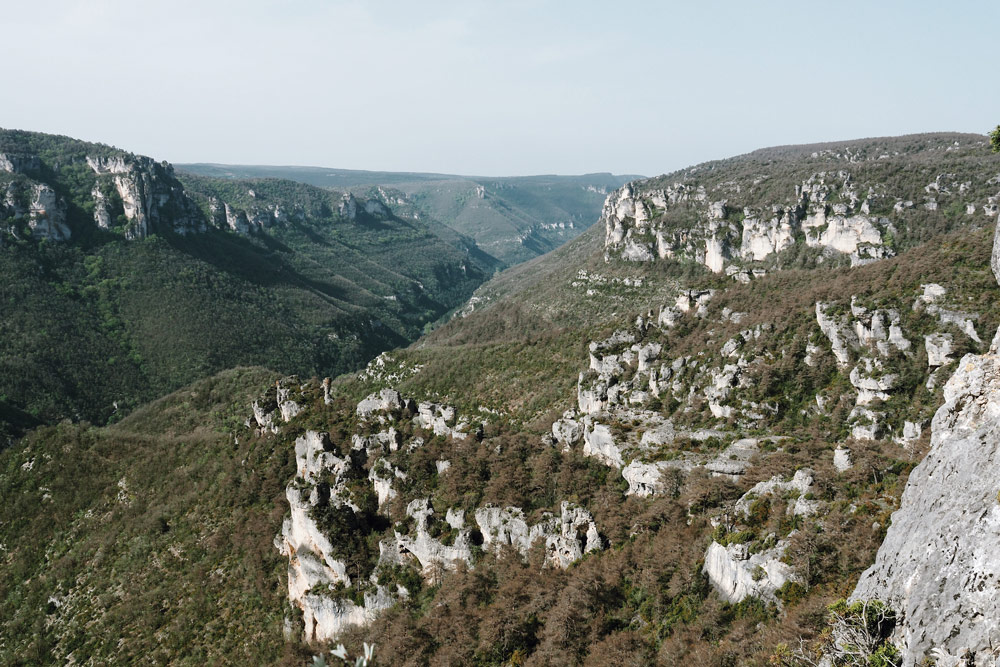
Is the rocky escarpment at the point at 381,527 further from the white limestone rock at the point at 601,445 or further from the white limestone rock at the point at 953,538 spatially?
the white limestone rock at the point at 953,538

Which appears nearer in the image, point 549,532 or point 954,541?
point 954,541

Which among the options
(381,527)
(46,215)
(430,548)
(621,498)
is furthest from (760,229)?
(46,215)

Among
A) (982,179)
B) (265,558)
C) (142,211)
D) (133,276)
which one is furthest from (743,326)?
(142,211)

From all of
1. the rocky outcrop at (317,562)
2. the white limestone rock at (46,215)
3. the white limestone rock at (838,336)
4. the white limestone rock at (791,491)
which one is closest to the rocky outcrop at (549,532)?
the rocky outcrop at (317,562)

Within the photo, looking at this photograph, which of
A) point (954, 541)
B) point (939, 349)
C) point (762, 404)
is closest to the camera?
point (954, 541)

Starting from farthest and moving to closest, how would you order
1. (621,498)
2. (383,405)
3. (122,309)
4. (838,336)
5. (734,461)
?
1. (122,309)
2. (383,405)
3. (838,336)
4. (621,498)
5. (734,461)

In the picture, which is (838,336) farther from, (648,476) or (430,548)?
(430,548)
